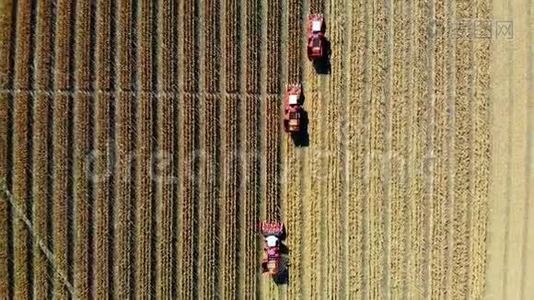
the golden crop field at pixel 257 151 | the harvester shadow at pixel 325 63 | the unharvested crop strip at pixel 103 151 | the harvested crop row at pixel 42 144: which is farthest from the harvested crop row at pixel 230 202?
the harvested crop row at pixel 42 144

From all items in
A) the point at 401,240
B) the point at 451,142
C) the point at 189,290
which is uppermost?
the point at 451,142

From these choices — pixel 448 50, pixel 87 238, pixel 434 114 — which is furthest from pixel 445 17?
pixel 87 238

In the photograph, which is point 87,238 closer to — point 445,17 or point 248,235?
point 248,235

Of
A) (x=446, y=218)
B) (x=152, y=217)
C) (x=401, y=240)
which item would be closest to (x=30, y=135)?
(x=152, y=217)

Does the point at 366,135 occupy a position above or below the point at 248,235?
above

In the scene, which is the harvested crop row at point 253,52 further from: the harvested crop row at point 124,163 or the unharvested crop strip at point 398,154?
the unharvested crop strip at point 398,154
